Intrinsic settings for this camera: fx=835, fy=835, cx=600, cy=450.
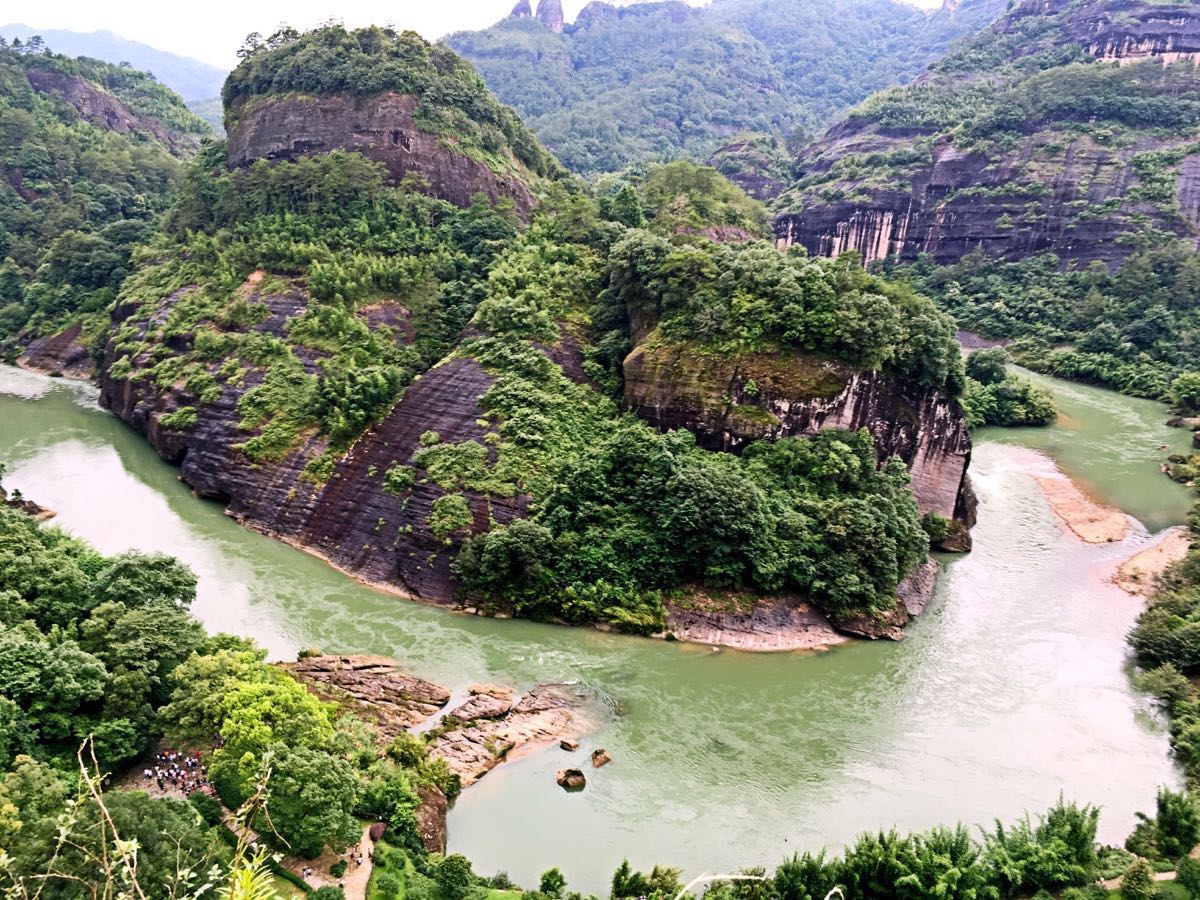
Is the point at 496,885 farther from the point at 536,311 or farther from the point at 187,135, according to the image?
the point at 187,135

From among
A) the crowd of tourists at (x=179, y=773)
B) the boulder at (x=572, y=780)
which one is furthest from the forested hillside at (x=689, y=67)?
the crowd of tourists at (x=179, y=773)

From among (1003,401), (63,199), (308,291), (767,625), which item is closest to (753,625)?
(767,625)

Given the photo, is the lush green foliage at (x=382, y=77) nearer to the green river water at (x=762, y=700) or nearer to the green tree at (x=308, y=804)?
the green river water at (x=762, y=700)

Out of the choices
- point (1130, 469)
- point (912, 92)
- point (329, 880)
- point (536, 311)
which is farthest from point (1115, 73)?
point (329, 880)

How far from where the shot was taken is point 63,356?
46.9m

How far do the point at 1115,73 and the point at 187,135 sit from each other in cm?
8097

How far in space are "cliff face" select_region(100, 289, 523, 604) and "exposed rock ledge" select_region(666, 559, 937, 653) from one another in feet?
20.5

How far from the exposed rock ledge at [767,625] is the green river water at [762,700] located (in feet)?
1.59

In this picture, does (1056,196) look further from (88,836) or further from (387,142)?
(88,836)

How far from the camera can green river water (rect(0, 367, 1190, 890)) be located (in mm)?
17000

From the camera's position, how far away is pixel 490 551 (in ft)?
78.7

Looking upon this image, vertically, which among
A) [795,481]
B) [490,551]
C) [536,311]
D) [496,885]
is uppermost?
[536,311]

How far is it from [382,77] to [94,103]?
126 feet

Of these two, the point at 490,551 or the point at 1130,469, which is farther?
the point at 1130,469
